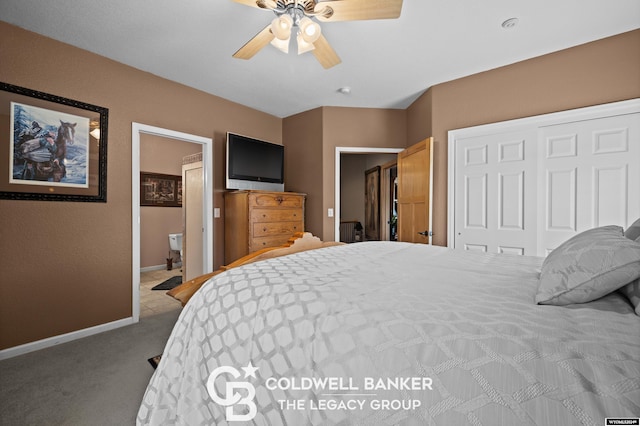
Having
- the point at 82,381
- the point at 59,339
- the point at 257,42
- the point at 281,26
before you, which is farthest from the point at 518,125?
the point at 59,339

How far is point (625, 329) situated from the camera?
2.03ft

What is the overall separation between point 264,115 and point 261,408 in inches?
158

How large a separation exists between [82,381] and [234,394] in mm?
1830

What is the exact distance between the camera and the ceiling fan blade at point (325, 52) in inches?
78.8

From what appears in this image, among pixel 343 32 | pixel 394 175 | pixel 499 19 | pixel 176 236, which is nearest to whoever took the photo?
pixel 499 19

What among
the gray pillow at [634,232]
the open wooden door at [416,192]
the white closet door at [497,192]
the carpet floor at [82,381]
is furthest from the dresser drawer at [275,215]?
the gray pillow at [634,232]

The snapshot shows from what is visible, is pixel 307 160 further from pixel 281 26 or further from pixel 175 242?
pixel 175 242

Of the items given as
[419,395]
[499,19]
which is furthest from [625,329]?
[499,19]

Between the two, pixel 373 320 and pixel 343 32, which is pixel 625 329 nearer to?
pixel 373 320

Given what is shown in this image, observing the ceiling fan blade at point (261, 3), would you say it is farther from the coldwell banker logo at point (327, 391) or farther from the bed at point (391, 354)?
the coldwell banker logo at point (327, 391)

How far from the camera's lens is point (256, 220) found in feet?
11.3

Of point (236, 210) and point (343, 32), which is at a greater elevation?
point (343, 32)

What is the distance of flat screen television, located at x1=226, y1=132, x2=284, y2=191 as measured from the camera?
140 inches

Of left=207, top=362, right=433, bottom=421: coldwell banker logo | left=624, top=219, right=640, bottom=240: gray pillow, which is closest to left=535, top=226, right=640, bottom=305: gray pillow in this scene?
left=624, top=219, right=640, bottom=240: gray pillow
